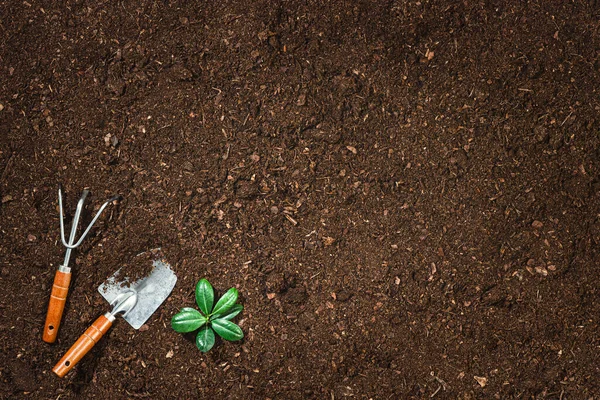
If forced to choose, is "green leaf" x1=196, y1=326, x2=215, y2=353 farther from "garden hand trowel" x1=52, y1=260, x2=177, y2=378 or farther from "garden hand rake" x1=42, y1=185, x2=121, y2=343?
"garden hand rake" x1=42, y1=185, x2=121, y2=343

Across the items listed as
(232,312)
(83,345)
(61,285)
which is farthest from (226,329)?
(61,285)

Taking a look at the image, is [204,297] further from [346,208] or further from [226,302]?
[346,208]

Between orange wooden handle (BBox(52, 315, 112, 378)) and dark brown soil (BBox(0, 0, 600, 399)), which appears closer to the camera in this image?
orange wooden handle (BBox(52, 315, 112, 378))

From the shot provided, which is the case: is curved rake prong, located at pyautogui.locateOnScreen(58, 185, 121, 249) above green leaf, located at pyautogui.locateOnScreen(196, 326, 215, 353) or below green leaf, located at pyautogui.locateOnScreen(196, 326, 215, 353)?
above

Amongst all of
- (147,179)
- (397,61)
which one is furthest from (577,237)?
(147,179)

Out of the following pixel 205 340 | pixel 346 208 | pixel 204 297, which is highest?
pixel 346 208

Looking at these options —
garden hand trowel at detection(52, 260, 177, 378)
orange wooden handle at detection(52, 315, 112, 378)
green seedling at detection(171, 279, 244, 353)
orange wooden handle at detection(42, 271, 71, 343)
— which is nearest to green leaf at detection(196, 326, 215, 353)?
green seedling at detection(171, 279, 244, 353)
